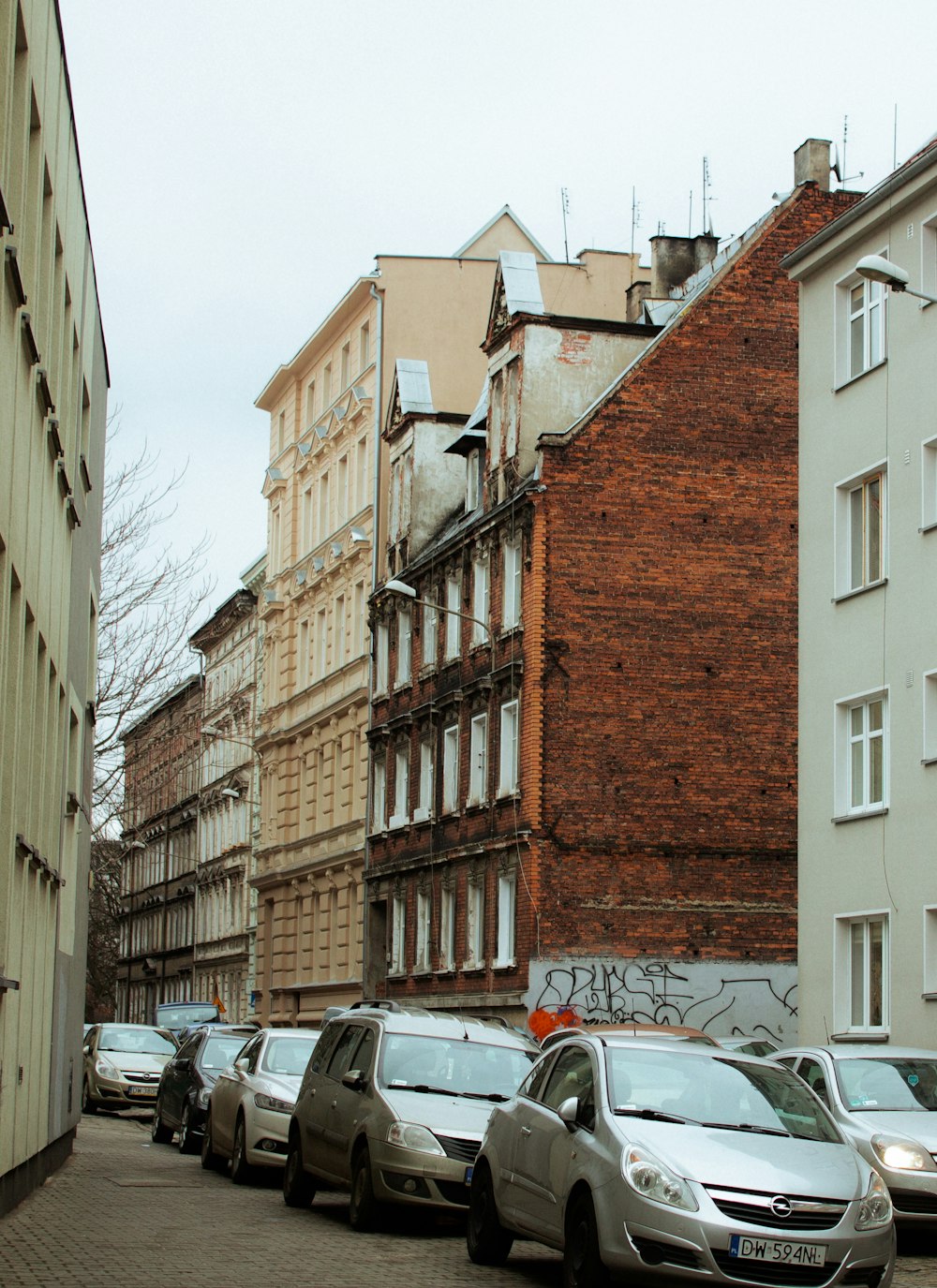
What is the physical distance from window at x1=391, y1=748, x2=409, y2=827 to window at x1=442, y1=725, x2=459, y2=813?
2.75m

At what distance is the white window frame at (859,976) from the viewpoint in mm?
26172

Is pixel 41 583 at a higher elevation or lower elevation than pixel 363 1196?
higher

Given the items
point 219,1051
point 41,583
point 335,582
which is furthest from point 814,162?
point 41,583

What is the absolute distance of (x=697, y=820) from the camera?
38688 mm

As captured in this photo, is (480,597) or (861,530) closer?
(861,530)

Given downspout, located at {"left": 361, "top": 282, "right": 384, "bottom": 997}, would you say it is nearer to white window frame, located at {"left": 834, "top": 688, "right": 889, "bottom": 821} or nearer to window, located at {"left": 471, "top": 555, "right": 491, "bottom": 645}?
window, located at {"left": 471, "top": 555, "right": 491, "bottom": 645}

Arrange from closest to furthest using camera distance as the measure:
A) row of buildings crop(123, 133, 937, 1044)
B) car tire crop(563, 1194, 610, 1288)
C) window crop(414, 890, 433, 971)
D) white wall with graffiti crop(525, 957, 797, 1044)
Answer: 1. car tire crop(563, 1194, 610, 1288)
2. row of buildings crop(123, 133, 937, 1044)
3. white wall with graffiti crop(525, 957, 797, 1044)
4. window crop(414, 890, 433, 971)

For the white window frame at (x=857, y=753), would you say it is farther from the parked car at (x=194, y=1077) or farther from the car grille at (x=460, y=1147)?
the car grille at (x=460, y=1147)

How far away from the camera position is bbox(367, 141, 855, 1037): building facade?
1495 inches

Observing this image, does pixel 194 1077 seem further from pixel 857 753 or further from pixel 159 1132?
pixel 857 753

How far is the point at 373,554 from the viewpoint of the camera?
52.4 metres

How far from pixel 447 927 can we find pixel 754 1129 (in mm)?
30896

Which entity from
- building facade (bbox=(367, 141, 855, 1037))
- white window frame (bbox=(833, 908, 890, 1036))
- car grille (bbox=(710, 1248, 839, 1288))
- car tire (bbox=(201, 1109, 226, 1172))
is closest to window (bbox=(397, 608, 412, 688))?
building facade (bbox=(367, 141, 855, 1037))

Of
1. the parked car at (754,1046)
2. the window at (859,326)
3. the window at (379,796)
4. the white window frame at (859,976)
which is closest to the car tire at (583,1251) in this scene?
the parked car at (754,1046)
